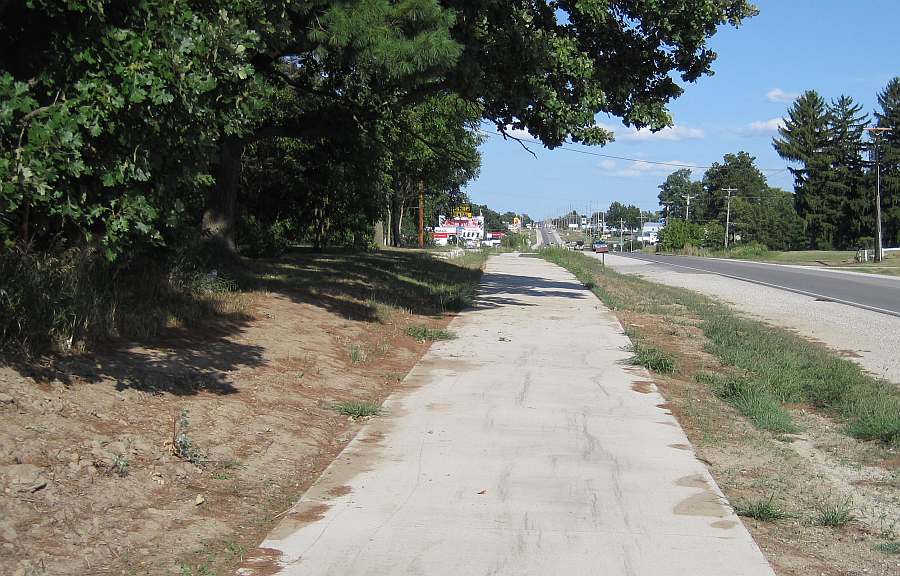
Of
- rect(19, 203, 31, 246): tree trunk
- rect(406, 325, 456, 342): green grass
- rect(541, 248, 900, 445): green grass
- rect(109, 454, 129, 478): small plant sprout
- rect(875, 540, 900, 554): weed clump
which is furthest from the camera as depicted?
rect(406, 325, 456, 342): green grass

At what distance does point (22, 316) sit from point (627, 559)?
5004 millimetres

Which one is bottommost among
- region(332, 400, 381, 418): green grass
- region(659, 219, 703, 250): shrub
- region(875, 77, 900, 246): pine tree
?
region(332, 400, 381, 418): green grass

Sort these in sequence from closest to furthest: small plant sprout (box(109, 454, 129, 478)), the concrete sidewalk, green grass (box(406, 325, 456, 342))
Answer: the concrete sidewalk → small plant sprout (box(109, 454, 129, 478)) → green grass (box(406, 325, 456, 342))

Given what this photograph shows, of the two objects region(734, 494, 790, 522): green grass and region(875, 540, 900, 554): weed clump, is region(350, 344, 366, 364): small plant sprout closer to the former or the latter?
region(734, 494, 790, 522): green grass

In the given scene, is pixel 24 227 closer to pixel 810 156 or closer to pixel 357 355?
pixel 357 355

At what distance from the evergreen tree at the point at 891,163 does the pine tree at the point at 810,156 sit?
610 cm

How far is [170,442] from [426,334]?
7520 millimetres

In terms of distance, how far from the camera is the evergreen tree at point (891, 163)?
91.0 metres

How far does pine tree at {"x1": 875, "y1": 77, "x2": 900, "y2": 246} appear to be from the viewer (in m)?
91.0

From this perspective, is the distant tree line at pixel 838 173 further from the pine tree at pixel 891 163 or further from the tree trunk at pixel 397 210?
Result: the tree trunk at pixel 397 210

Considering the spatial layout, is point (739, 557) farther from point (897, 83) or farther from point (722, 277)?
point (897, 83)

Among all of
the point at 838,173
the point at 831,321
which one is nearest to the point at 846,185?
the point at 838,173

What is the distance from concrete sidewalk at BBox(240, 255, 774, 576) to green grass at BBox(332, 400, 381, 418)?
0.17m

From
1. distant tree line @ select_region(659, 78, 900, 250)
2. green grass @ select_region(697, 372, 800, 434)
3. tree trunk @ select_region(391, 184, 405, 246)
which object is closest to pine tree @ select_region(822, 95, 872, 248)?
distant tree line @ select_region(659, 78, 900, 250)
